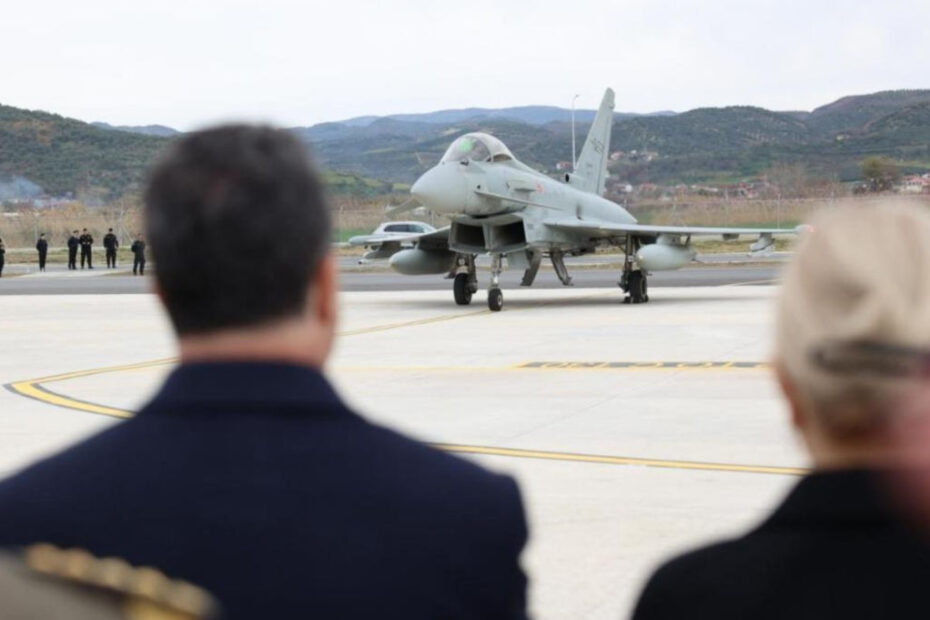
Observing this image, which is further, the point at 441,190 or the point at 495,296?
the point at 495,296

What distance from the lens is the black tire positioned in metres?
26.8

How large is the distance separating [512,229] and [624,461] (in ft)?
55.6

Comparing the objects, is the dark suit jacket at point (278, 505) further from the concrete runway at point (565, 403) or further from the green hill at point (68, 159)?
the green hill at point (68, 159)

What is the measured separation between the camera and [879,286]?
6.42 feet

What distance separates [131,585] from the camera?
1652mm

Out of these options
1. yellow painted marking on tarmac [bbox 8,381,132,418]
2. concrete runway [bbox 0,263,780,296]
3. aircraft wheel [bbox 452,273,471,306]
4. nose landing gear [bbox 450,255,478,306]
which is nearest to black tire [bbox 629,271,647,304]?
nose landing gear [bbox 450,255,478,306]

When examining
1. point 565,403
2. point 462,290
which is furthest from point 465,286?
point 565,403

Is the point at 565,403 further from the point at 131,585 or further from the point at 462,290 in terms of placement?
the point at 462,290

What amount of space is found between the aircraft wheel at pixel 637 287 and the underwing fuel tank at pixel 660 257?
0.65ft

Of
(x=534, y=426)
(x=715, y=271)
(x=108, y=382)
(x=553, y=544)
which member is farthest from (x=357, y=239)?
(x=553, y=544)

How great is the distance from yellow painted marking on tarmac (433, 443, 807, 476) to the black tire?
16.3 meters

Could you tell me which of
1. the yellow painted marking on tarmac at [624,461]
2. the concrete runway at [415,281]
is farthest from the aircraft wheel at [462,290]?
the yellow painted marking on tarmac at [624,461]

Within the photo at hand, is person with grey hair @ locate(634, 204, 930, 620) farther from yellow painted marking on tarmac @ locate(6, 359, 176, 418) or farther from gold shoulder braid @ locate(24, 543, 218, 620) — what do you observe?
yellow painted marking on tarmac @ locate(6, 359, 176, 418)

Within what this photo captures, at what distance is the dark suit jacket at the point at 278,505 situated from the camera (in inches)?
76.5
